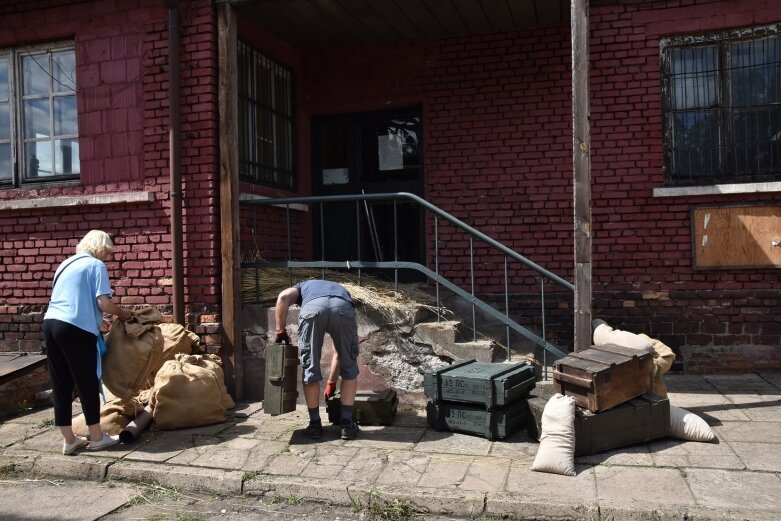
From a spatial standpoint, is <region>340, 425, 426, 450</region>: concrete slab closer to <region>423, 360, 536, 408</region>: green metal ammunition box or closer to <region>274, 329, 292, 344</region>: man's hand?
<region>423, 360, 536, 408</region>: green metal ammunition box

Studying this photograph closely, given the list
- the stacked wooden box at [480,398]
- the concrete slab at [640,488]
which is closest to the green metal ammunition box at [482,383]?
the stacked wooden box at [480,398]

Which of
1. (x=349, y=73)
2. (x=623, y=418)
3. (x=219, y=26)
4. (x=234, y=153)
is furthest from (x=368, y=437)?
(x=349, y=73)

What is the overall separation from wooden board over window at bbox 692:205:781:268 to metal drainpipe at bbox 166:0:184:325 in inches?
203

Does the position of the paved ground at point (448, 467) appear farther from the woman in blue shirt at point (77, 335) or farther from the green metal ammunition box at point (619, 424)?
the woman in blue shirt at point (77, 335)

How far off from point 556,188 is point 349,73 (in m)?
2.88

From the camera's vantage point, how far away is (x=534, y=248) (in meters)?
7.45

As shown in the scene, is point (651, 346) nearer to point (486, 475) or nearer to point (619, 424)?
point (619, 424)

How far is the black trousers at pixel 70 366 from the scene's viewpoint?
482cm

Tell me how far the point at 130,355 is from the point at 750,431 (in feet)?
15.4

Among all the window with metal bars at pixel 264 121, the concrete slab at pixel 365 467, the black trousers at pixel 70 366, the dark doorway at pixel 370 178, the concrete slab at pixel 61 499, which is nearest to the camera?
the concrete slab at pixel 61 499

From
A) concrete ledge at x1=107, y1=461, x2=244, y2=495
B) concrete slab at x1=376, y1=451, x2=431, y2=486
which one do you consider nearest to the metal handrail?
concrete slab at x1=376, y1=451, x2=431, y2=486

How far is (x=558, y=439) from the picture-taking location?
14.3 ft

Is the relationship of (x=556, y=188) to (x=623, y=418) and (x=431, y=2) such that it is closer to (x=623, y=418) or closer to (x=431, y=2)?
(x=431, y=2)

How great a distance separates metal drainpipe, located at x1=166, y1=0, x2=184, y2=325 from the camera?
638 cm
